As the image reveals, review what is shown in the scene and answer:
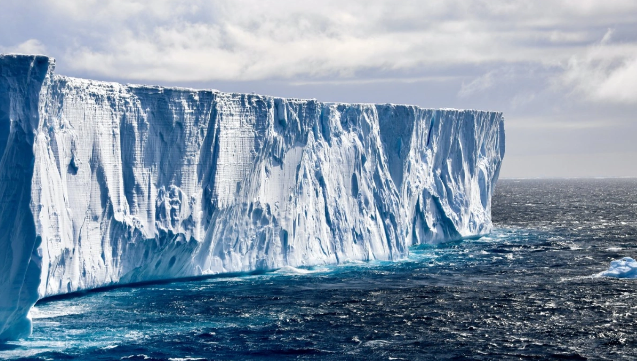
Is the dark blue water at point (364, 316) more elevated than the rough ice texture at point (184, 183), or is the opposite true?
the rough ice texture at point (184, 183)

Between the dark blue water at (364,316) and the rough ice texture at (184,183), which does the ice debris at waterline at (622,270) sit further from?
the rough ice texture at (184,183)

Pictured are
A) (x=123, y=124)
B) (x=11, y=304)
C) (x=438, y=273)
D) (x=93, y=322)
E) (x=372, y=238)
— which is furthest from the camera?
(x=372, y=238)

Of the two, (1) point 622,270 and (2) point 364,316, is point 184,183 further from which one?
(1) point 622,270

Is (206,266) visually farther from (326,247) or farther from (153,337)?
(153,337)

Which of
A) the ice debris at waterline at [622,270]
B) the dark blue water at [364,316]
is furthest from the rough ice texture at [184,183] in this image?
the ice debris at waterline at [622,270]

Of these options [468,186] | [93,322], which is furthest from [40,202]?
[468,186]

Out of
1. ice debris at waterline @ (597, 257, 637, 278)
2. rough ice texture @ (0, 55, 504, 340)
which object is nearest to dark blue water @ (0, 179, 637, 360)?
ice debris at waterline @ (597, 257, 637, 278)

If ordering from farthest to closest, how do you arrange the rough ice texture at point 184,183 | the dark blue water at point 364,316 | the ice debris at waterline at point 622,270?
the ice debris at waterline at point 622,270 → the rough ice texture at point 184,183 → the dark blue water at point 364,316
